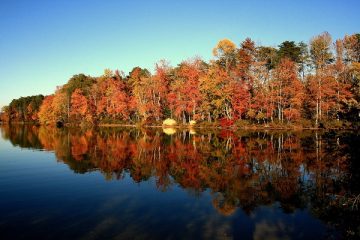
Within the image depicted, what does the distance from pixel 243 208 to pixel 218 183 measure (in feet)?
14.7

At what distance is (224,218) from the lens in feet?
39.9

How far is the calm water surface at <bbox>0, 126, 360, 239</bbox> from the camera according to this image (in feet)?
35.3

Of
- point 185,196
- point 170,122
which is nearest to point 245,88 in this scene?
point 170,122

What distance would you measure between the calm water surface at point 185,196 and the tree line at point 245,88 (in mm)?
32260

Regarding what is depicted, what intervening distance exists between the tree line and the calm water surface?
32.3m

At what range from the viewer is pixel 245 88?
61.5 meters

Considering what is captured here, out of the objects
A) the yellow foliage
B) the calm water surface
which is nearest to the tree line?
the yellow foliage

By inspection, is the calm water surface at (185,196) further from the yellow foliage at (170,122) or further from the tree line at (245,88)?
the yellow foliage at (170,122)

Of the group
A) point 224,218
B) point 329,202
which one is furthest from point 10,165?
point 329,202

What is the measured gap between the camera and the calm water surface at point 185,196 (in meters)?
10.8

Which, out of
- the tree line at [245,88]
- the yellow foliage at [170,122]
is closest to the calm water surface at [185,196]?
the tree line at [245,88]

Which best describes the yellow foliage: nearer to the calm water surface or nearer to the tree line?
the tree line

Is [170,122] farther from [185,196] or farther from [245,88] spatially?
[185,196]

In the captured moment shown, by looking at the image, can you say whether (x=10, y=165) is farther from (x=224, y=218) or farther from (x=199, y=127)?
(x=199, y=127)
